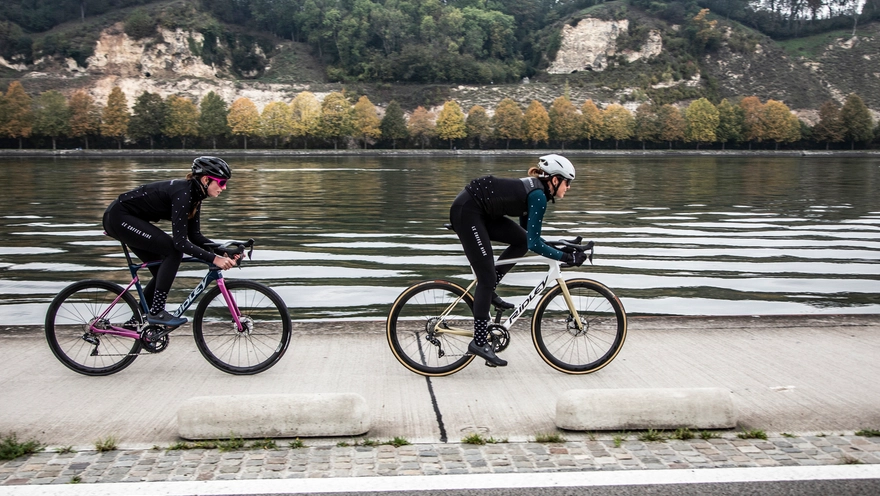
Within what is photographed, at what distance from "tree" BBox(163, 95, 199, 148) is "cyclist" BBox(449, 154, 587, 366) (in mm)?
126448

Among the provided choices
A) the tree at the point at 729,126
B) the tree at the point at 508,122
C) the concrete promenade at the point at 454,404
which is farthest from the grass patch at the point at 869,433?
the tree at the point at 729,126

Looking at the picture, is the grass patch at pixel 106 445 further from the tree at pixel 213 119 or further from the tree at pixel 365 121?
the tree at pixel 365 121

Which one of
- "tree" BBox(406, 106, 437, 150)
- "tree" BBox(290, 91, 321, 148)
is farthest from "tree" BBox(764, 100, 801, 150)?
"tree" BBox(290, 91, 321, 148)

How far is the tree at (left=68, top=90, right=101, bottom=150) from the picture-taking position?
4749 inches

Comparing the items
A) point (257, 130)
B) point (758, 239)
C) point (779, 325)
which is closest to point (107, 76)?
point (257, 130)

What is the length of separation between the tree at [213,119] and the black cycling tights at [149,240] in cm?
12513

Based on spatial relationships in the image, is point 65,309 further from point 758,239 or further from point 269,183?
point 269,183

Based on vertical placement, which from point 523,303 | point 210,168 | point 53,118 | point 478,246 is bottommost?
point 523,303

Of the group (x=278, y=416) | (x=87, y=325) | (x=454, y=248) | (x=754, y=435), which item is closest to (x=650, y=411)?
(x=754, y=435)

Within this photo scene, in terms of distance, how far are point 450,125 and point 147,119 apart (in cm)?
4913

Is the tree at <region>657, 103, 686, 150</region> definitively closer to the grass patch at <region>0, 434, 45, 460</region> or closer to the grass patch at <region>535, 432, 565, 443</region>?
the grass patch at <region>535, 432, 565, 443</region>

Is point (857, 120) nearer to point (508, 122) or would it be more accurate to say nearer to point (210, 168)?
point (508, 122)

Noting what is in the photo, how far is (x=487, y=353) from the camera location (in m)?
7.46

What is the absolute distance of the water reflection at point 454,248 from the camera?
1484 centimetres
